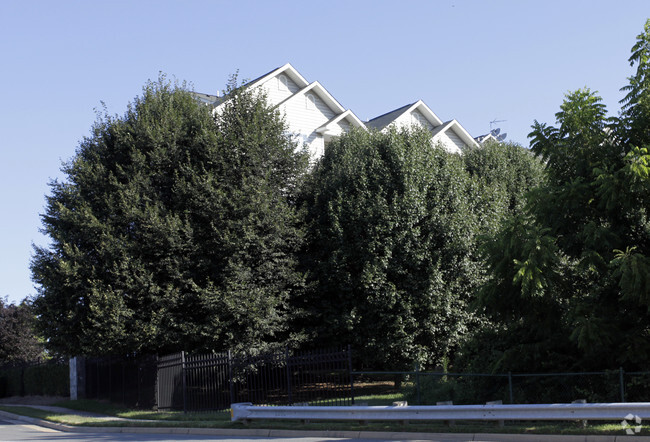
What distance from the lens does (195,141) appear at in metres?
21.6

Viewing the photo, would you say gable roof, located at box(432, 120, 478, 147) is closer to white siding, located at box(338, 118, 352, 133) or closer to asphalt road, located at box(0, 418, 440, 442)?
white siding, located at box(338, 118, 352, 133)

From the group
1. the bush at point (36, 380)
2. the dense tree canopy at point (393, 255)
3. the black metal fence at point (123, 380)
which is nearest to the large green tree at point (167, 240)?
the black metal fence at point (123, 380)

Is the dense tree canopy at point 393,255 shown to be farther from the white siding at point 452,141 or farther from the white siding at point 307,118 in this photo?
the white siding at point 452,141

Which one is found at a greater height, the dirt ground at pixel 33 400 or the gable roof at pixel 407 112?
the gable roof at pixel 407 112

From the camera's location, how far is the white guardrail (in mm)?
9844

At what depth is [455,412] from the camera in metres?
11.4

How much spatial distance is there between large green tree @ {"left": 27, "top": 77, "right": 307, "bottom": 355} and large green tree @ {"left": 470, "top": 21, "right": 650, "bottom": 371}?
8.68 m

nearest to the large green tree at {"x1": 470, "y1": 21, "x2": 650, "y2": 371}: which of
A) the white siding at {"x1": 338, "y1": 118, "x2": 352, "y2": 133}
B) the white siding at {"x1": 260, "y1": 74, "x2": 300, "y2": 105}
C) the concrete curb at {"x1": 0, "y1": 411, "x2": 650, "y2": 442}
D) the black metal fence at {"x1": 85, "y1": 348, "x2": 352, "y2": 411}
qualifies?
the concrete curb at {"x1": 0, "y1": 411, "x2": 650, "y2": 442}

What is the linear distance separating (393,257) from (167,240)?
301 inches

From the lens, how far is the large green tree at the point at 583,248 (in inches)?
495

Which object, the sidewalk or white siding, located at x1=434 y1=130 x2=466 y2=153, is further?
white siding, located at x1=434 y1=130 x2=466 y2=153

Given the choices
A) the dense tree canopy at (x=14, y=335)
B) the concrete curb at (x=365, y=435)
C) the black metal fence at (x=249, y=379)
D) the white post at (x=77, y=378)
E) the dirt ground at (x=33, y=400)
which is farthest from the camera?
the dense tree canopy at (x=14, y=335)

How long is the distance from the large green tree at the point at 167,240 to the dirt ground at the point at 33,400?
27.0 feet

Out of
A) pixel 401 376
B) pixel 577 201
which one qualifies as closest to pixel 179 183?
pixel 401 376
